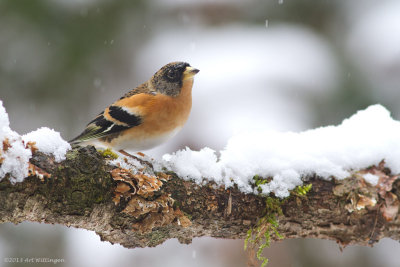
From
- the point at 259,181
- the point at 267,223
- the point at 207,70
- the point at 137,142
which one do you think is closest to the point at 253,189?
the point at 259,181

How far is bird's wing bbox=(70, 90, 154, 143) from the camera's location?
2.65m

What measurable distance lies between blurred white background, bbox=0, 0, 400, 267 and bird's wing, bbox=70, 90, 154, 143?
1.91 meters

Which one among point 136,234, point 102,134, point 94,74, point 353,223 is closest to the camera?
point 136,234

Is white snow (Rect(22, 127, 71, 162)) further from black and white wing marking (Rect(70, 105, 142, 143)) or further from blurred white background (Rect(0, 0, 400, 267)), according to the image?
blurred white background (Rect(0, 0, 400, 267))

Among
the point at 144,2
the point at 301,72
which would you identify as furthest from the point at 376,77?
the point at 144,2

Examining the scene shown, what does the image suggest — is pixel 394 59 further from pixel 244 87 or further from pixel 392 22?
pixel 244 87

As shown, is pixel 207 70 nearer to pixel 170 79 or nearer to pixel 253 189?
pixel 170 79

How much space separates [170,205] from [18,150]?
67 cm

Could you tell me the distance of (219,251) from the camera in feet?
15.0

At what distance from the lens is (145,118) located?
8.67 feet

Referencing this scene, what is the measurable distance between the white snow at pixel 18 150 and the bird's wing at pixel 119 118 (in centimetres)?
96

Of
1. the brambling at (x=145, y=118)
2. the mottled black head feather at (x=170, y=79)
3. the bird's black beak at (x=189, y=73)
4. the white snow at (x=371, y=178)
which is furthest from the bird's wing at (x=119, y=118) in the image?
the white snow at (x=371, y=178)

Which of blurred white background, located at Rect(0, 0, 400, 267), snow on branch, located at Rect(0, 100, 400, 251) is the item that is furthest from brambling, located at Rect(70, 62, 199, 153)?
blurred white background, located at Rect(0, 0, 400, 267)

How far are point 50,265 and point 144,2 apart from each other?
360cm
